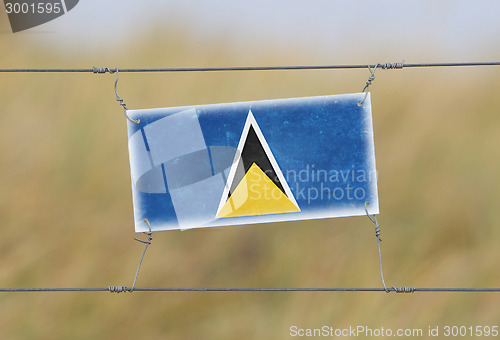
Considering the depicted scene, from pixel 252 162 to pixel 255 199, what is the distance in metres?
0.13

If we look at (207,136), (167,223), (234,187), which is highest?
(207,136)

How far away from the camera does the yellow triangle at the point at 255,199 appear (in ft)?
6.15

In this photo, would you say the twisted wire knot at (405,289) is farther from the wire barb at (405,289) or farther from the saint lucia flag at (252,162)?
the saint lucia flag at (252,162)

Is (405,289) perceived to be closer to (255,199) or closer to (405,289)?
(405,289)

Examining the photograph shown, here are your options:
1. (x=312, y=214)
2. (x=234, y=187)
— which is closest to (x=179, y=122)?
(x=234, y=187)

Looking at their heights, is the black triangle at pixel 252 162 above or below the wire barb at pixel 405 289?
above

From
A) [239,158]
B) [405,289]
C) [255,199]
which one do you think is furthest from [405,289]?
[239,158]

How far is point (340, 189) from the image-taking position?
1.88m

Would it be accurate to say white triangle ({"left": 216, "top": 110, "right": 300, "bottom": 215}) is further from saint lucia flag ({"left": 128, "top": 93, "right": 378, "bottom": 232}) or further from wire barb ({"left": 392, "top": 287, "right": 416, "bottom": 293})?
wire barb ({"left": 392, "top": 287, "right": 416, "bottom": 293})

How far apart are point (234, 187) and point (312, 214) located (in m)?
0.28

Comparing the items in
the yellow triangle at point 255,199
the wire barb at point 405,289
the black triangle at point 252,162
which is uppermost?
the black triangle at point 252,162

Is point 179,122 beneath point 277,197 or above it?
above

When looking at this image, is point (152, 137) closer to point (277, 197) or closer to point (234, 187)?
point (234, 187)

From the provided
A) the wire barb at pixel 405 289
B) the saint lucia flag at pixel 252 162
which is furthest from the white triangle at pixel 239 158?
the wire barb at pixel 405 289
